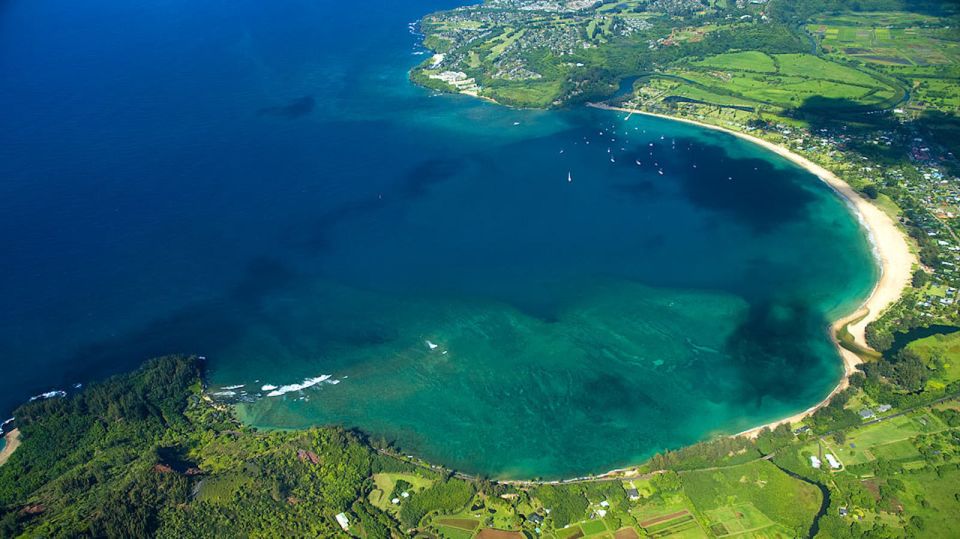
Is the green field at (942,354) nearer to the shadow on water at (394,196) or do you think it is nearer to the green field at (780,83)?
the shadow on water at (394,196)

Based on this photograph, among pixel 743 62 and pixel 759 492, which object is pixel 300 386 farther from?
pixel 743 62

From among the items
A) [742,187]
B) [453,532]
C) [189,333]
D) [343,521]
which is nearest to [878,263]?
[742,187]

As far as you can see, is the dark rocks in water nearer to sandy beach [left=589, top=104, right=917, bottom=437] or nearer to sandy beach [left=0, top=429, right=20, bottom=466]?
sandy beach [left=0, top=429, right=20, bottom=466]

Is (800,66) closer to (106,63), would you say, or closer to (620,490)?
(620,490)

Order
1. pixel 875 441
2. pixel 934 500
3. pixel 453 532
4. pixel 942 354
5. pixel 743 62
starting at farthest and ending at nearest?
pixel 743 62 < pixel 942 354 < pixel 875 441 < pixel 934 500 < pixel 453 532

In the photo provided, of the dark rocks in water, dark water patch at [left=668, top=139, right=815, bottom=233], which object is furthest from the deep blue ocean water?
the dark rocks in water

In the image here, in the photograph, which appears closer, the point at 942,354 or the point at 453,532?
the point at 453,532

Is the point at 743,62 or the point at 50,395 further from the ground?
the point at 743,62
